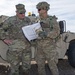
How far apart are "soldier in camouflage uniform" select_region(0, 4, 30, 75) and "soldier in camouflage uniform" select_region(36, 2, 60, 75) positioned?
0.31m

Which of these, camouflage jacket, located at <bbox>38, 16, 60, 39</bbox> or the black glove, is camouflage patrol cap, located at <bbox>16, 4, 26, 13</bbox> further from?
the black glove

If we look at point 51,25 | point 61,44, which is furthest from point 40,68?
point 61,44

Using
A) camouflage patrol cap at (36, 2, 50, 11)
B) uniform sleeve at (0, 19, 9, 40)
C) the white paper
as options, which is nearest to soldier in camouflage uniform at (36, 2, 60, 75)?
camouflage patrol cap at (36, 2, 50, 11)

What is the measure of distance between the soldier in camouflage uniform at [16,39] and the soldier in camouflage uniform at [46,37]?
31cm

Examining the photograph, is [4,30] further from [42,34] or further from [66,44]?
[66,44]

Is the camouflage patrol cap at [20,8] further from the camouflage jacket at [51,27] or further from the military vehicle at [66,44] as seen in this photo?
the military vehicle at [66,44]

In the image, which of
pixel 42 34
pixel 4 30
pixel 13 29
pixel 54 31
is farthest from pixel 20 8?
pixel 54 31

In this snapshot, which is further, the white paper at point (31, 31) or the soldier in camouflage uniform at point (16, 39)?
the soldier in camouflage uniform at point (16, 39)

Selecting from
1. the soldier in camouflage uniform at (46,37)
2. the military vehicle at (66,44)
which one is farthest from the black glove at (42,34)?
the military vehicle at (66,44)

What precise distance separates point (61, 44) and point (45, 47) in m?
2.19

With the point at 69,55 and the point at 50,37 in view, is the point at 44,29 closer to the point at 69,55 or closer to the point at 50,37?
the point at 50,37

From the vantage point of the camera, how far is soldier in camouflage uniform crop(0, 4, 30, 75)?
8805mm

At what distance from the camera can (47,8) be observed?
8.61 meters

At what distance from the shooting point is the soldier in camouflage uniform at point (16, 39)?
880 cm
